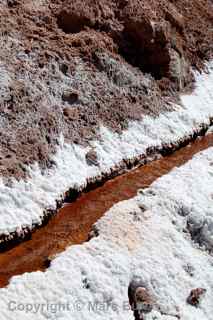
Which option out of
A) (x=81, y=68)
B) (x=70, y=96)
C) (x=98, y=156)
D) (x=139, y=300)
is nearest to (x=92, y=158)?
(x=98, y=156)

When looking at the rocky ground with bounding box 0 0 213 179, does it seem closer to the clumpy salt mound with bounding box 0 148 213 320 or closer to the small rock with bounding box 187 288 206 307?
the clumpy salt mound with bounding box 0 148 213 320

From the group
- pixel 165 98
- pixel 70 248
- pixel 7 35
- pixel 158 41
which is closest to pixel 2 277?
pixel 70 248

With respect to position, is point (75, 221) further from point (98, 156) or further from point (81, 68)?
point (81, 68)

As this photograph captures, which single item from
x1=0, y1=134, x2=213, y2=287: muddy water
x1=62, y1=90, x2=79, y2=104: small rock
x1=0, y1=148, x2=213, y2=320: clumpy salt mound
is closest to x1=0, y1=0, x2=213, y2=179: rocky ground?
x1=62, y1=90, x2=79, y2=104: small rock

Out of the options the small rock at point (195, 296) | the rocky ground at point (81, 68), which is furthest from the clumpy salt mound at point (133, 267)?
the rocky ground at point (81, 68)

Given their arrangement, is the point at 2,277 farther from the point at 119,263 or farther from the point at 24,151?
the point at 24,151

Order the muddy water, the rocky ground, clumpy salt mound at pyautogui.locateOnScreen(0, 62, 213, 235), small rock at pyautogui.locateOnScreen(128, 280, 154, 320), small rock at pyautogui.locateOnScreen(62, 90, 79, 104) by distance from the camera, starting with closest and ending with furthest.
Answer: small rock at pyautogui.locateOnScreen(128, 280, 154, 320)
the muddy water
clumpy salt mound at pyautogui.locateOnScreen(0, 62, 213, 235)
the rocky ground
small rock at pyautogui.locateOnScreen(62, 90, 79, 104)

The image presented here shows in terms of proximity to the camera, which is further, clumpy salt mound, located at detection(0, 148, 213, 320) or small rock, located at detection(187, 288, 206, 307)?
small rock, located at detection(187, 288, 206, 307)
